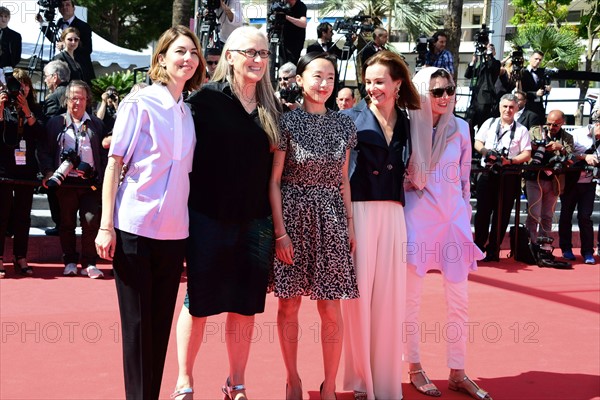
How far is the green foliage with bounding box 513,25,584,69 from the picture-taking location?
99.6ft

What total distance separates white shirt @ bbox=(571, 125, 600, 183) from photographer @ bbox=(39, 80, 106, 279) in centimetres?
626

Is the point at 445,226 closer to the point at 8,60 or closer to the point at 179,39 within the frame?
the point at 179,39

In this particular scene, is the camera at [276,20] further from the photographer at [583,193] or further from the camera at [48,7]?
the photographer at [583,193]

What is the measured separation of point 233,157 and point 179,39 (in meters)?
0.64

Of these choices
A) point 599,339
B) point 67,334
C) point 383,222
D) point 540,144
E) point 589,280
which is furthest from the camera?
point 540,144

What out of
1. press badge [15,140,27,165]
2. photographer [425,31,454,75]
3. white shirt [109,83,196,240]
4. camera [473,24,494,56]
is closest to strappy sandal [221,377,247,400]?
white shirt [109,83,196,240]

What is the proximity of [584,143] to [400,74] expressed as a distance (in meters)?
6.88

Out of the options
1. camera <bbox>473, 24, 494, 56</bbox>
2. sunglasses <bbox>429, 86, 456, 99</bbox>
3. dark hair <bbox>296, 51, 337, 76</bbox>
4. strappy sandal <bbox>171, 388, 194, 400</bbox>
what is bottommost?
strappy sandal <bbox>171, 388, 194, 400</bbox>

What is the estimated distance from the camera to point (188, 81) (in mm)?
4062

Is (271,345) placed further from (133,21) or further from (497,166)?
(133,21)

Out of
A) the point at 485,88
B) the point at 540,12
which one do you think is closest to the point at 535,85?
the point at 485,88

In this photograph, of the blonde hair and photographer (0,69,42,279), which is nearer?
the blonde hair

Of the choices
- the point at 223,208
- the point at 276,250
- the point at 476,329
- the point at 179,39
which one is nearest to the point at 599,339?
the point at 476,329

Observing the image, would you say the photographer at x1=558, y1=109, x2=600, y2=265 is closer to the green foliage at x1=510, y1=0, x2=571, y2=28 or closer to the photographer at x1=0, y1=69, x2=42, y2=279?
the photographer at x1=0, y1=69, x2=42, y2=279
